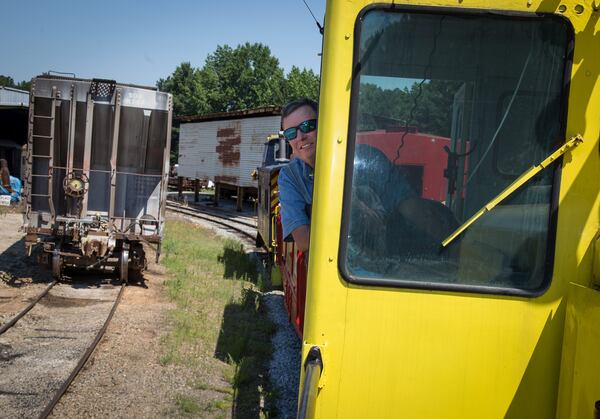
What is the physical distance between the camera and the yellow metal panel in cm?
178

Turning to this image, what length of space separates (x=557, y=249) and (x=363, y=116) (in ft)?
2.90

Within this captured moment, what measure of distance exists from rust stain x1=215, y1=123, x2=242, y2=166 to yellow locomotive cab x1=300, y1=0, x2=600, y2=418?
2538 cm

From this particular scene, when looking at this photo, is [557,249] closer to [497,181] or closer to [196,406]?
[497,181]

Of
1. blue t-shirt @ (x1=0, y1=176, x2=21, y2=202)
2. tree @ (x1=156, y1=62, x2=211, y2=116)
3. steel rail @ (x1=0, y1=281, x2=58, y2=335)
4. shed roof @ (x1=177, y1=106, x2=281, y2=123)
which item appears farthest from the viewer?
tree @ (x1=156, y1=62, x2=211, y2=116)

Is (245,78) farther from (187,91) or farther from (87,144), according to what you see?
(87,144)

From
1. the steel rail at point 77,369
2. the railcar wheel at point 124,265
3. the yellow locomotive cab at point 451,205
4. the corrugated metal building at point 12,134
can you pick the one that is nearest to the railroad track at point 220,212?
the corrugated metal building at point 12,134

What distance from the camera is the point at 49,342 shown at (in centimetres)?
701

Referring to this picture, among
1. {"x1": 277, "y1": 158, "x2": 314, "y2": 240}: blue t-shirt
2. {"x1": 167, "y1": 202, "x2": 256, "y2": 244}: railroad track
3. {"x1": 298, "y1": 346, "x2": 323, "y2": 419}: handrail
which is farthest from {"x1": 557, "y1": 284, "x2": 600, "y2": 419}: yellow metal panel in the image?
{"x1": 167, "y1": 202, "x2": 256, "y2": 244}: railroad track

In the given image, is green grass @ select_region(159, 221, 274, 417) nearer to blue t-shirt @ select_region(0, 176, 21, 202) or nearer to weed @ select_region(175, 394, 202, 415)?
weed @ select_region(175, 394, 202, 415)

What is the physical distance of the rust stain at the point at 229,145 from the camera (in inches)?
1086

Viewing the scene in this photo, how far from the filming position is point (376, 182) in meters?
2.18

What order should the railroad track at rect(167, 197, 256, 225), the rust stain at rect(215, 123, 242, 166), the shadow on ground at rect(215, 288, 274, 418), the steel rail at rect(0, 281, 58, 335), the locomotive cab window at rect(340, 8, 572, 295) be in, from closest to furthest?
the locomotive cab window at rect(340, 8, 572, 295) < the shadow on ground at rect(215, 288, 274, 418) < the steel rail at rect(0, 281, 58, 335) < the railroad track at rect(167, 197, 256, 225) < the rust stain at rect(215, 123, 242, 166)

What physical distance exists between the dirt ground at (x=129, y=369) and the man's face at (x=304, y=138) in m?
3.12

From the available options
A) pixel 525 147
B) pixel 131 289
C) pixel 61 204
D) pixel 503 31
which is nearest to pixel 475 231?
pixel 525 147
